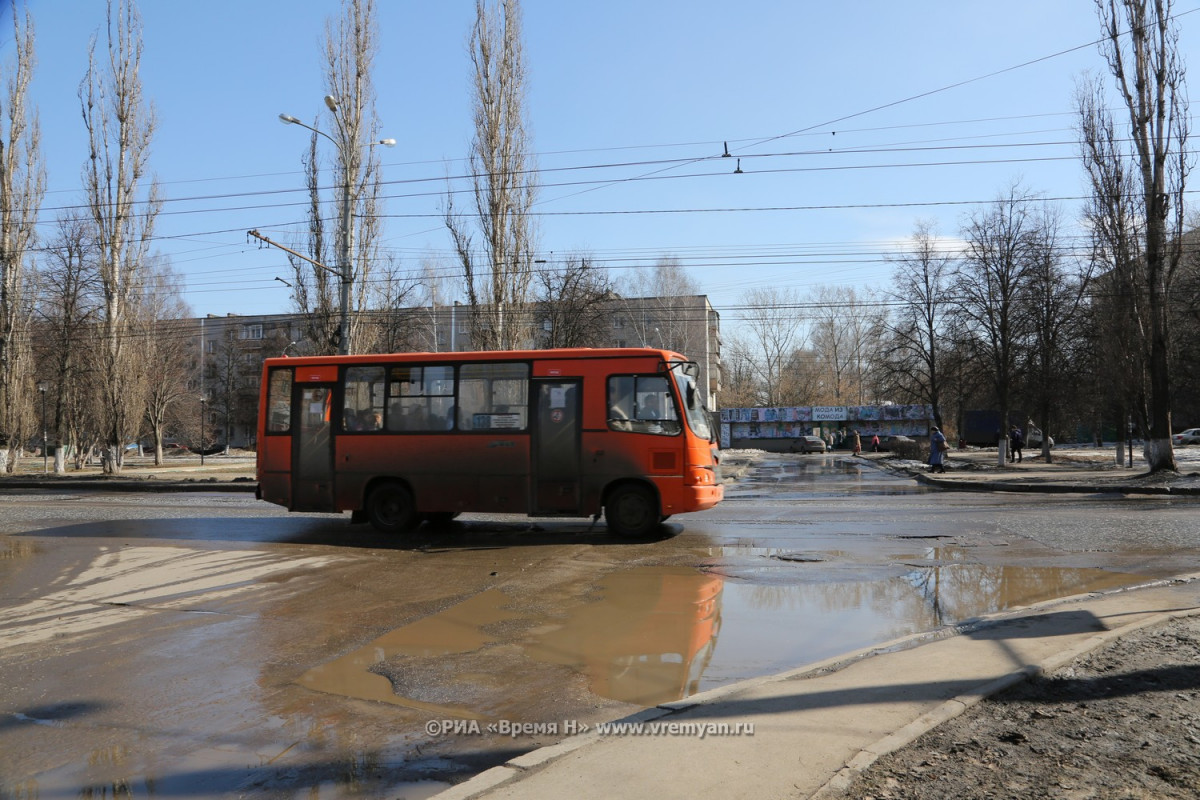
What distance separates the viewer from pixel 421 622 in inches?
303

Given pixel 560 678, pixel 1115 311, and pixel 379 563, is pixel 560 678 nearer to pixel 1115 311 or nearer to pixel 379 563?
pixel 379 563

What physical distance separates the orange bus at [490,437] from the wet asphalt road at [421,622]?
695 mm

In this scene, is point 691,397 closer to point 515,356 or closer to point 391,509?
point 515,356

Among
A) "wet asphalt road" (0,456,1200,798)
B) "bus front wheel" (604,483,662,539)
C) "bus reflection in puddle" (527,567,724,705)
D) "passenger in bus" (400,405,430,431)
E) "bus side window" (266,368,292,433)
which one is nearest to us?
Answer: "wet asphalt road" (0,456,1200,798)

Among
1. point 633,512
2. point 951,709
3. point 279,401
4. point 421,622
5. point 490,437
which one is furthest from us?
point 279,401

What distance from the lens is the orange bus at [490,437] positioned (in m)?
12.9

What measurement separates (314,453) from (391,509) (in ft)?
5.60

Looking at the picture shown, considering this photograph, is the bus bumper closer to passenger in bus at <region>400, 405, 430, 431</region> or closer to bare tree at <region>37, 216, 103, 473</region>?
passenger in bus at <region>400, 405, 430, 431</region>

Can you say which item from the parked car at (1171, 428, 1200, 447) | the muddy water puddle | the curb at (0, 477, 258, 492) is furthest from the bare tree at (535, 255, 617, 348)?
the parked car at (1171, 428, 1200, 447)

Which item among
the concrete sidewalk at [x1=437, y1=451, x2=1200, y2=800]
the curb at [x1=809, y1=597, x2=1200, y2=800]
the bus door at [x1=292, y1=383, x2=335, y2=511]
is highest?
the bus door at [x1=292, y1=383, x2=335, y2=511]

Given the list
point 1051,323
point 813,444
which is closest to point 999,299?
point 1051,323

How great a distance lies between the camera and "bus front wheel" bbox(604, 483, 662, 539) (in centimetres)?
1285

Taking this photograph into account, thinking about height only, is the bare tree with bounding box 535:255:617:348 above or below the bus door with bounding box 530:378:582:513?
above

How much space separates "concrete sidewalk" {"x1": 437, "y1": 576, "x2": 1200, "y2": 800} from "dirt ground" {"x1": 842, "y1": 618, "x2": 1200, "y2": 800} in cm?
13
